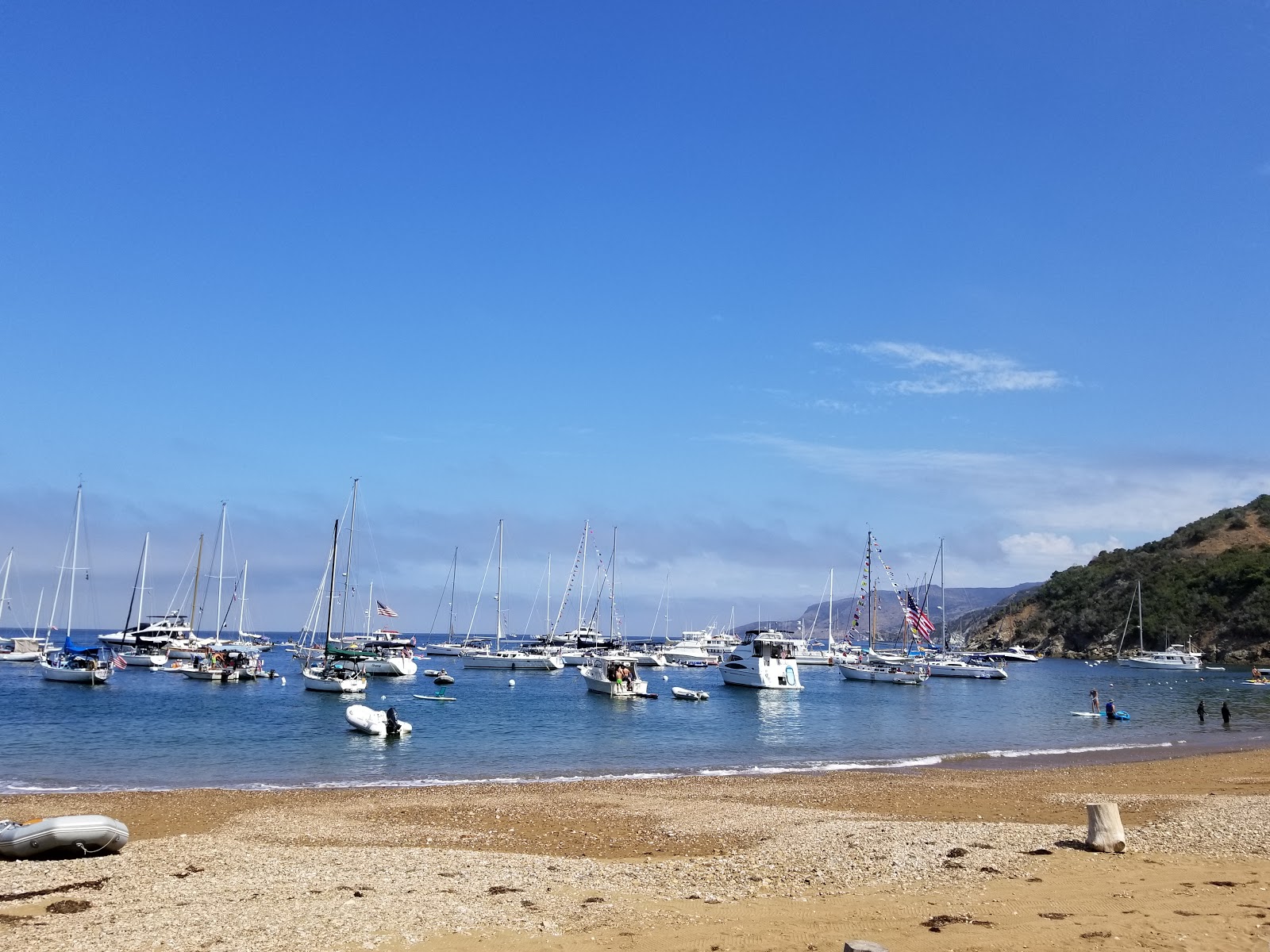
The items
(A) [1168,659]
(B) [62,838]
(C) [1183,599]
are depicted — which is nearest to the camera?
(B) [62,838]

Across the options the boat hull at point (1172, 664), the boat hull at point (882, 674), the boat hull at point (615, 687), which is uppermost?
the boat hull at point (1172, 664)

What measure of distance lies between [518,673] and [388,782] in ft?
231

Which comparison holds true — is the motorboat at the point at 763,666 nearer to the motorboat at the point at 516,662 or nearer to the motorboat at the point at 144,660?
the motorboat at the point at 516,662

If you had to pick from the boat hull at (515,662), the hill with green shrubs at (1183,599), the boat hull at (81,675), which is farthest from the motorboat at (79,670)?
the hill with green shrubs at (1183,599)

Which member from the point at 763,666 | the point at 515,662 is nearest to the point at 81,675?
the point at 515,662

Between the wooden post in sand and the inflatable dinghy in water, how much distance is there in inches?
674

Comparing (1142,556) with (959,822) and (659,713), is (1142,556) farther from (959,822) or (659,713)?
(959,822)

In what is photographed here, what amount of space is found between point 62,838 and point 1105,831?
58.9 feet

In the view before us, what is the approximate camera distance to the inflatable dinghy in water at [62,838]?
1684 centimetres

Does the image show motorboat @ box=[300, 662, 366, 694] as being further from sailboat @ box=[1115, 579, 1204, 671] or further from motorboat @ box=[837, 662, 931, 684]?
sailboat @ box=[1115, 579, 1204, 671]

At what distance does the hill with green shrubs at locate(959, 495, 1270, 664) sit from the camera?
145 m

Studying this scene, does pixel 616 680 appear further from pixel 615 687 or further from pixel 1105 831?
pixel 1105 831

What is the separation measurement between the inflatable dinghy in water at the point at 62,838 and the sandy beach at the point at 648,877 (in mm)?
357

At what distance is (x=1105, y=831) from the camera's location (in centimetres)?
1622
